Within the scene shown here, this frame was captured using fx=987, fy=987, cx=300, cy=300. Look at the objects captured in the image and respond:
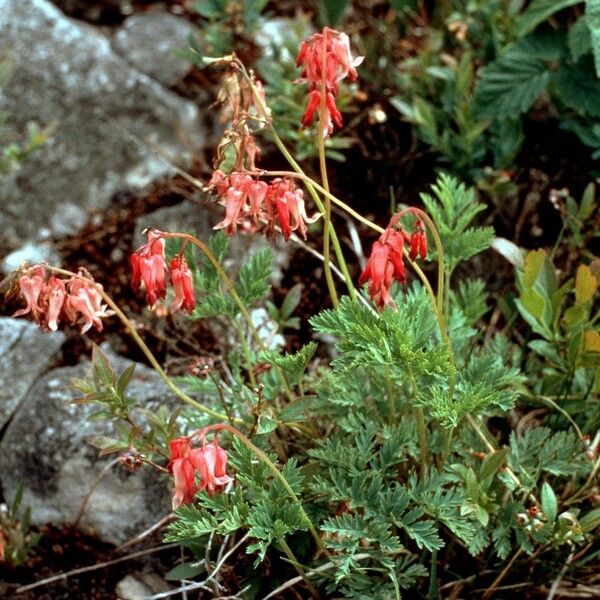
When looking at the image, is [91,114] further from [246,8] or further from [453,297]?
[453,297]

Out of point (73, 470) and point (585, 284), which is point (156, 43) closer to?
point (73, 470)

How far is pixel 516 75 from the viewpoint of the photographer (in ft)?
9.06

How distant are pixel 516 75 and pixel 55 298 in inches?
64.4

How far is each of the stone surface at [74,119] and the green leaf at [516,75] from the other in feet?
3.08

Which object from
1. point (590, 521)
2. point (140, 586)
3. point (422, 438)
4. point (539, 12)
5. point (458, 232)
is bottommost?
point (140, 586)

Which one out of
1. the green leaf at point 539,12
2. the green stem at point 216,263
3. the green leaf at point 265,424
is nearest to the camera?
the green stem at point 216,263

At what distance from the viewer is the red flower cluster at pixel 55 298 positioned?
1.64 meters

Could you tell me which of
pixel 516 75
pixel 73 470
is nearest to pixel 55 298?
pixel 73 470

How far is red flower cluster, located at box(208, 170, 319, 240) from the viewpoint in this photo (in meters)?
1.63

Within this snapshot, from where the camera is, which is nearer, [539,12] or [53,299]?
[53,299]

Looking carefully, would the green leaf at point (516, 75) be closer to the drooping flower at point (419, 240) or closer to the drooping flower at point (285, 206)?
the drooping flower at point (419, 240)

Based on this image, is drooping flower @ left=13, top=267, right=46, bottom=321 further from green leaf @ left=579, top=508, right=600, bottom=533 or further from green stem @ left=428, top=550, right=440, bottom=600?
green leaf @ left=579, top=508, right=600, bottom=533

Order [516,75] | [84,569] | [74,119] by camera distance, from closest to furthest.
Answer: [84,569]
[516,75]
[74,119]

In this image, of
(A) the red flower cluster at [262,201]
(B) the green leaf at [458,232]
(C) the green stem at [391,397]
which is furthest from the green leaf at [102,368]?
(B) the green leaf at [458,232]
